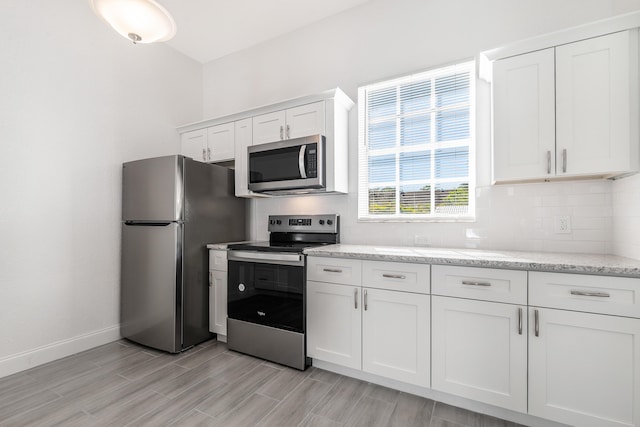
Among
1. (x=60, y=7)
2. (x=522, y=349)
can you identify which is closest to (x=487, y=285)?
(x=522, y=349)

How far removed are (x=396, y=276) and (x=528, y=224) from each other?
108 cm

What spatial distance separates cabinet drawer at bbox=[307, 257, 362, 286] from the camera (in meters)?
2.13

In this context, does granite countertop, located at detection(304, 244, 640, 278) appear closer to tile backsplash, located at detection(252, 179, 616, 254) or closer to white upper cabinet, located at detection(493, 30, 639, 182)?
tile backsplash, located at detection(252, 179, 616, 254)

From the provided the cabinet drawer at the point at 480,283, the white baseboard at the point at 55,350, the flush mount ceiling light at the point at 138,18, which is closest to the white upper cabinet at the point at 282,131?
the cabinet drawer at the point at 480,283

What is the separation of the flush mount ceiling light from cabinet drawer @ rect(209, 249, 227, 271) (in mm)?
1794

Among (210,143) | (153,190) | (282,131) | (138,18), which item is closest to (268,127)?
(282,131)

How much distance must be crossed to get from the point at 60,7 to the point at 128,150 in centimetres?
127

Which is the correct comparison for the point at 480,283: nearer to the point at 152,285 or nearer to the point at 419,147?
the point at 419,147

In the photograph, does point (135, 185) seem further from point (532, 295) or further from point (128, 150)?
point (532, 295)

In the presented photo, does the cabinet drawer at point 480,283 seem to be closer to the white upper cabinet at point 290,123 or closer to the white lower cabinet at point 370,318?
the white lower cabinet at point 370,318

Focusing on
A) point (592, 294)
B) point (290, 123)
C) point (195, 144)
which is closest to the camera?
point (592, 294)

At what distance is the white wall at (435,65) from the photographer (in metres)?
2.04

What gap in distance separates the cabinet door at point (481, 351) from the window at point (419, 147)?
87 cm

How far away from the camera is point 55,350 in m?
2.49
